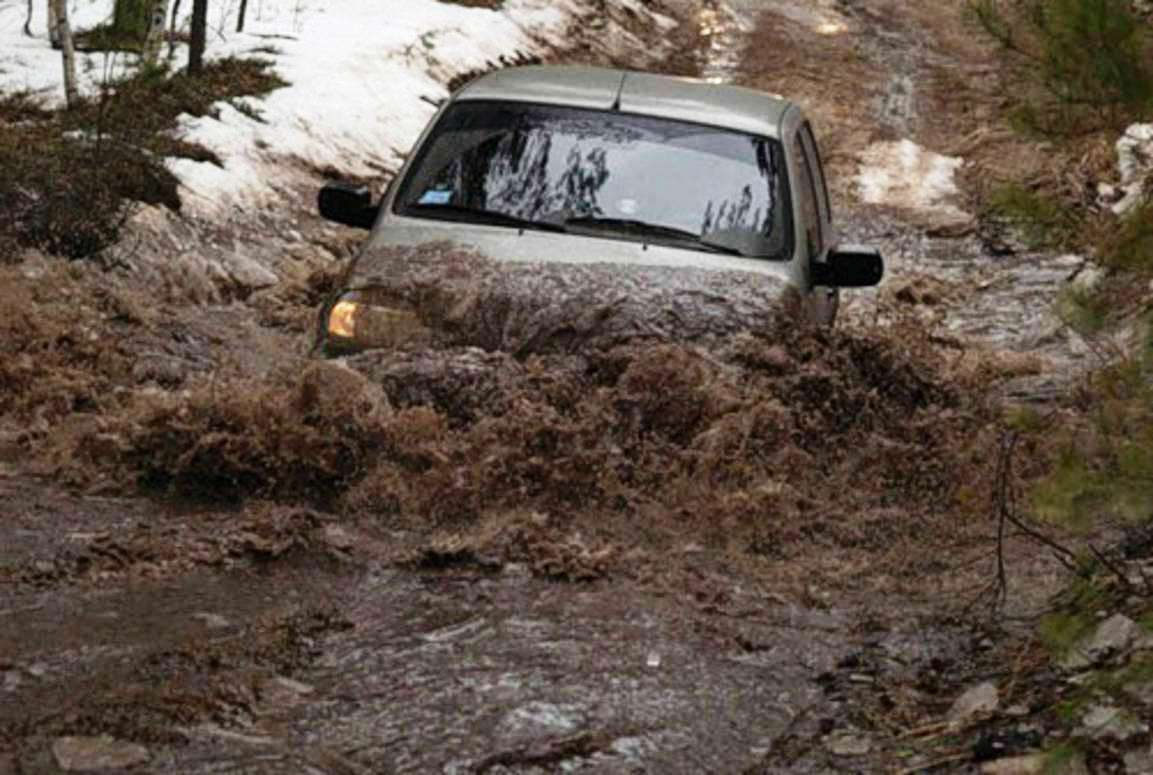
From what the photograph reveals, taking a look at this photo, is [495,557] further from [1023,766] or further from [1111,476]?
[1111,476]

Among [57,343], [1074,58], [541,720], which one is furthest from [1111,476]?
[57,343]

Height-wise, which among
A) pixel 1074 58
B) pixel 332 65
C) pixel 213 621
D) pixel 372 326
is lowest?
pixel 332 65

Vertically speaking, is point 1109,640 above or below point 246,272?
above

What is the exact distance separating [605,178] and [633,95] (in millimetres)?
666

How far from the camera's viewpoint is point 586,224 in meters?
7.89

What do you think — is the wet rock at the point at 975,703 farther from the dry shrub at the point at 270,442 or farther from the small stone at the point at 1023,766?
the dry shrub at the point at 270,442

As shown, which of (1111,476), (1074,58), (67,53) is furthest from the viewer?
(67,53)

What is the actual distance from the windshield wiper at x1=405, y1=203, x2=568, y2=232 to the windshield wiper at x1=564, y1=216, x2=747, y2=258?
0.32ft

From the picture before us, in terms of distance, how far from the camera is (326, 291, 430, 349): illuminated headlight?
7449mm

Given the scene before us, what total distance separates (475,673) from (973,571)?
212 cm

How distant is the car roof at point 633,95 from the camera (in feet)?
27.9

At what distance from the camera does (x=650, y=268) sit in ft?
25.1

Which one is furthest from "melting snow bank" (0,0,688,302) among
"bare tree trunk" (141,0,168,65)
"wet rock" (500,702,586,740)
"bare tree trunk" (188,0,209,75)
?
"wet rock" (500,702,586,740)

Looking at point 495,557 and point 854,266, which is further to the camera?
point 854,266
